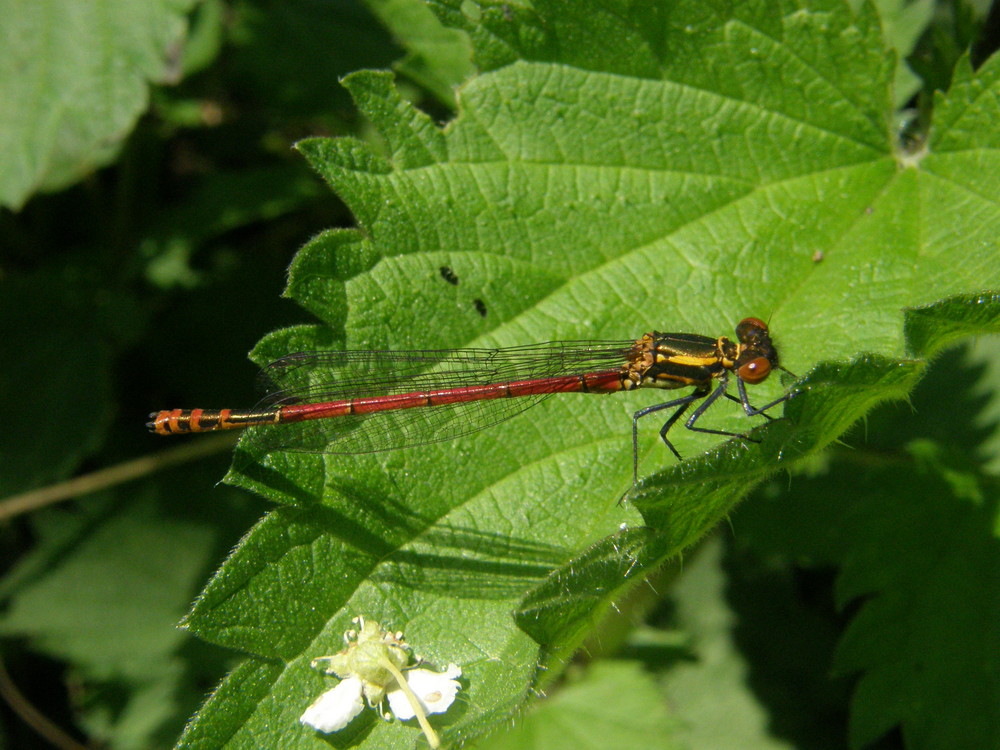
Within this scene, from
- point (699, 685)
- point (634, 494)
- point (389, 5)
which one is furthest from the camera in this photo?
point (699, 685)

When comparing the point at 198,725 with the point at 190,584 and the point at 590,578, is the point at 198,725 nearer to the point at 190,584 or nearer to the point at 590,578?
the point at 590,578

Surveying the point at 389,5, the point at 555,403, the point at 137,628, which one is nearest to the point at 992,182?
the point at 555,403

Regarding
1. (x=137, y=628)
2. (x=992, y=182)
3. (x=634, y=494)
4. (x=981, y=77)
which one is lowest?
(x=137, y=628)

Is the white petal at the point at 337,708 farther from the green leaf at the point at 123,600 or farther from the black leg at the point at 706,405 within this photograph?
the green leaf at the point at 123,600

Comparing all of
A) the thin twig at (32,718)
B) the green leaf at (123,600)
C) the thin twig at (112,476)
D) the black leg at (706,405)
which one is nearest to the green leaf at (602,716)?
the black leg at (706,405)

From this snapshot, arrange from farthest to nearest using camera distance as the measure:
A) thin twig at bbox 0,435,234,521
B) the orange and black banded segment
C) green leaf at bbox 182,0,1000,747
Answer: thin twig at bbox 0,435,234,521 → the orange and black banded segment → green leaf at bbox 182,0,1000,747

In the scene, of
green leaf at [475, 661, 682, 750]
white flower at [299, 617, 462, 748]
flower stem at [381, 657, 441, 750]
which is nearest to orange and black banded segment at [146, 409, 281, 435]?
white flower at [299, 617, 462, 748]

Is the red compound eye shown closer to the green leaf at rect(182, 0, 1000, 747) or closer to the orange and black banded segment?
the green leaf at rect(182, 0, 1000, 747)
